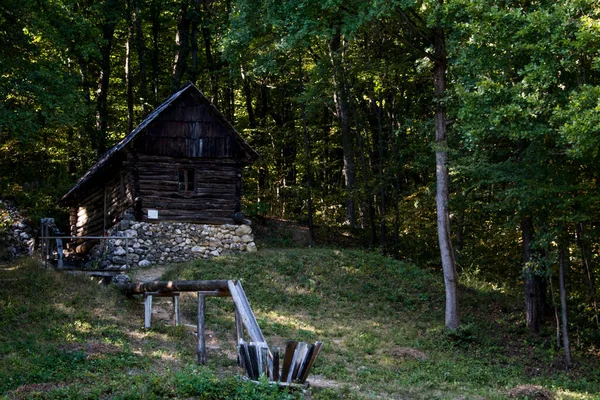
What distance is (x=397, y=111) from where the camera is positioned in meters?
31.2

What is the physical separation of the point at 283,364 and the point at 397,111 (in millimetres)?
22647

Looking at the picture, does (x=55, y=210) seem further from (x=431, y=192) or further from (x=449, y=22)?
(x=449, y=22)

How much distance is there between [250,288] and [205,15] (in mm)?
19341

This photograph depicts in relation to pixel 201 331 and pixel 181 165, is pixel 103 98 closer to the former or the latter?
pixel 181 165

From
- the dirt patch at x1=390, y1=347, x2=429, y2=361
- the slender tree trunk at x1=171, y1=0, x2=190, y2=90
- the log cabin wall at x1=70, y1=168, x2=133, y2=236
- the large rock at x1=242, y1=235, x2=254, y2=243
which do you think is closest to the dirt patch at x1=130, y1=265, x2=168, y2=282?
the log cabin wall at x1=70, y1=168, x2=133, y2=236

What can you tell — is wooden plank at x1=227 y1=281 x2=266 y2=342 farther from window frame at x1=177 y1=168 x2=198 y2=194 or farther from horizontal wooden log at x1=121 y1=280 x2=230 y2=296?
window frame at x1=177 y1=168 x2=198 y2=194

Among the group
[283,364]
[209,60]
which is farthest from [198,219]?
[283,364]

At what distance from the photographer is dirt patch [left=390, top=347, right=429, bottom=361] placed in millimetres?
16248

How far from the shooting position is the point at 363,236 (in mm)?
31344

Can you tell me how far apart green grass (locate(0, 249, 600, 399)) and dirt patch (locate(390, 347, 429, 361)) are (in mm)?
51

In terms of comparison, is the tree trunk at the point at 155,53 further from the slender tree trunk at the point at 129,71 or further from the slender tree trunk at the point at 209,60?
the slender tree trunk at the point at 209,60

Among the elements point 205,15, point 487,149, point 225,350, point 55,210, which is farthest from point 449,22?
point 55,210

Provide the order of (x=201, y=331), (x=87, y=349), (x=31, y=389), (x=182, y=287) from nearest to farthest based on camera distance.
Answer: (x=31, y=389) < (x=201, y=331) < (x=87, y=349) < (x=182, y=287)

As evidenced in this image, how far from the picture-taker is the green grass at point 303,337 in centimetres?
1101
